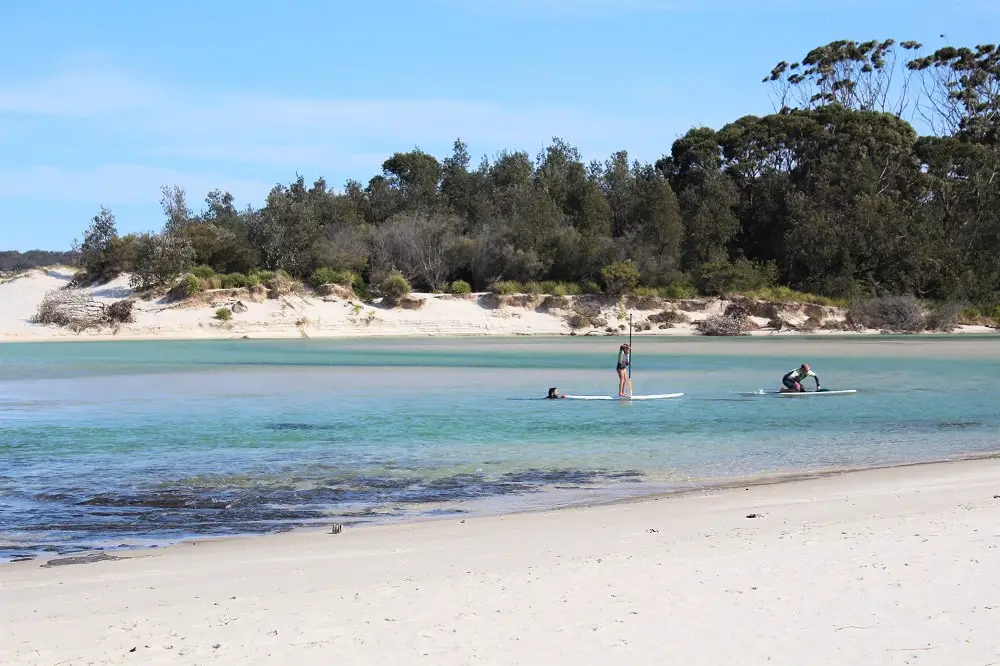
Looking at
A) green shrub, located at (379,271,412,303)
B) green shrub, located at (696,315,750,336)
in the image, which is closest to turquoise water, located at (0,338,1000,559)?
green shrub, located at (379,271,412,303)

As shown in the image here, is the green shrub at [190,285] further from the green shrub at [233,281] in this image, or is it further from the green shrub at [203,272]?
the green shrub at [233,281]

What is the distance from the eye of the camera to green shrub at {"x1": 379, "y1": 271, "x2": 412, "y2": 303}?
2138 inches

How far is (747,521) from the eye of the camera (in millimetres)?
9477

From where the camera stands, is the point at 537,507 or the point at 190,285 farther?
the point at 190,285

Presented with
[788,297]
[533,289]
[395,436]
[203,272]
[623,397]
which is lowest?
[395,436]

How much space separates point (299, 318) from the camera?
52031 millimetres

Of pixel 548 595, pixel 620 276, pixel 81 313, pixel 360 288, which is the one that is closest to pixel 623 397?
pixel 548 595

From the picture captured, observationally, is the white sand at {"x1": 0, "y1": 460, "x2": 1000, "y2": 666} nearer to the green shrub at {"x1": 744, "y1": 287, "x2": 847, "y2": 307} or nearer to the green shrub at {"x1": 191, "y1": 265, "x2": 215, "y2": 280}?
the green shrub at {"x1": 191, "y1": 265, "x2": 215, "y2": 280}

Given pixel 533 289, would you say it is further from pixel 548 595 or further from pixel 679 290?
pixel 548 595

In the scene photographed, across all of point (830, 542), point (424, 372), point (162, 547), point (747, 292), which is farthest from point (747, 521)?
point (747, 292)

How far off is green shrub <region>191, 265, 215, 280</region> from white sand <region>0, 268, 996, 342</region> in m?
2.34

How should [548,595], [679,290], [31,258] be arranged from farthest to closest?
[31,258]
[679,290]
[548,595]

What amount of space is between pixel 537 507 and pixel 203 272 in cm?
4683

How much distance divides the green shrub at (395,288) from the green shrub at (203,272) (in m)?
9.76
